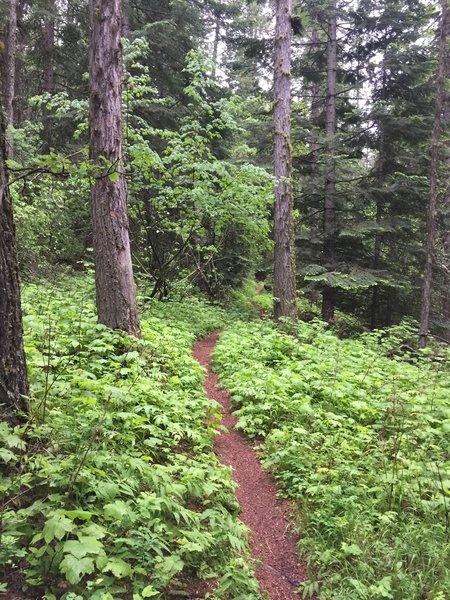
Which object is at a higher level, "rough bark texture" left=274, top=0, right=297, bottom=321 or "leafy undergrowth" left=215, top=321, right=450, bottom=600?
"rough bark texture" left=274, top=0, right=297, bottom=321

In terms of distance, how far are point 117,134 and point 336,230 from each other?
405 inches

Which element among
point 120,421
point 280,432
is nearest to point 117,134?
point 120,421

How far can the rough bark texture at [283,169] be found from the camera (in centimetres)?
1148

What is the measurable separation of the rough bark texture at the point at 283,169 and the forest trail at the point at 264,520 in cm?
618

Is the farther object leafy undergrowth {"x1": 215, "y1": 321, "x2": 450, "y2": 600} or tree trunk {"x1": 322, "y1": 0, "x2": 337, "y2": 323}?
tree trunk {"x1": 322, "y1": 0, "x2": 337, "y2": 323}

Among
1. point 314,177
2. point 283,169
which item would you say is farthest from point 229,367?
point 314,177

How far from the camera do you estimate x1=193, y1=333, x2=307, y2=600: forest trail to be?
352 centimetres

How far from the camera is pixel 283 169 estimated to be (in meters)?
11.7

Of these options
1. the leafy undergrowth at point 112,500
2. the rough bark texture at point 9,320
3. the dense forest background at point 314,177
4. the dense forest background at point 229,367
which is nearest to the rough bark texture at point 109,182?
the dense forest background at point 229,367

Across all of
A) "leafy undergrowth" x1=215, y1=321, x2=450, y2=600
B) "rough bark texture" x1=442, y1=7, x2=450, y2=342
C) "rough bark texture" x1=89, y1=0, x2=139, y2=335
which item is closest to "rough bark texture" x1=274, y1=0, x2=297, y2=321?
"leafy undergrowth" x1=215, y1=321, x2=450, y2=600

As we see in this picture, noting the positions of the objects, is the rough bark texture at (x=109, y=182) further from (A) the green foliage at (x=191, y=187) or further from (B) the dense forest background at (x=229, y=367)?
(A) the green foliage at (x=191, y=187)

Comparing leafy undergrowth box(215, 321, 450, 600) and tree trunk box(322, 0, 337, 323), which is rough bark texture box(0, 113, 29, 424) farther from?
tree trunk box(322, 0, 337, 323)

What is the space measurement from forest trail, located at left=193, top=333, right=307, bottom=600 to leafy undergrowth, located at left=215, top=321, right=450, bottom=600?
15 cm

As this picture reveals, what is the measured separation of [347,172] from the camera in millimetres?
15891
